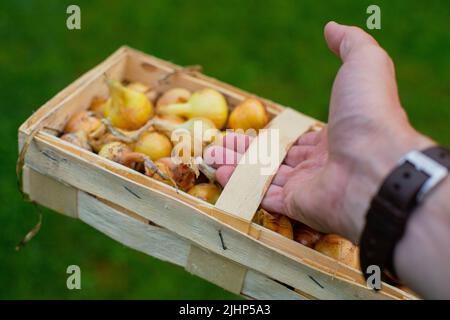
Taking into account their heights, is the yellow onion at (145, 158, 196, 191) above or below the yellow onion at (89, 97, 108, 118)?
below

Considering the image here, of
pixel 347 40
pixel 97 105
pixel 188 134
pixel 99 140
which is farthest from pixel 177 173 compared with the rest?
pixel 347 40

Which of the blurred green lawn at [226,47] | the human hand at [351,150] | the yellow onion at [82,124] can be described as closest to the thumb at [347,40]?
the human hand at [351,150]

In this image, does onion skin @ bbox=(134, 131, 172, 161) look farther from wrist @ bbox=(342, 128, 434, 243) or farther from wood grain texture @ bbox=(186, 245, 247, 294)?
wrist @ bbox=(342, 128, 434, 243)

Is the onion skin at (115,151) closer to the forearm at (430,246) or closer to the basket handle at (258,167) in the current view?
the basket handle at (258,167)

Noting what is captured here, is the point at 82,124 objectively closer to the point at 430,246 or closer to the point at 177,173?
the point at 177,173

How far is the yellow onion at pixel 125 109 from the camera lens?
4.84 feet

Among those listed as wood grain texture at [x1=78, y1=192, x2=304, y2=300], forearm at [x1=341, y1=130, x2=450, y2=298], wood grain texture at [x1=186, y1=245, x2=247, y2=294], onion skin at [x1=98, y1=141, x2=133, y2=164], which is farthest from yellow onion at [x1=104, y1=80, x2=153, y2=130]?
forearm at [x1=341, y1=130, x2=450, y2=298]

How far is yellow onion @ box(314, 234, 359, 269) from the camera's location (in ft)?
4.09

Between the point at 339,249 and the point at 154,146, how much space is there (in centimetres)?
47

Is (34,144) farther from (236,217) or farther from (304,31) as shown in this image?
(304,31)

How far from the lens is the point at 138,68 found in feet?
5.44

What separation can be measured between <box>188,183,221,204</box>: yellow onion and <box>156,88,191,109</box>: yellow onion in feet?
1.01
